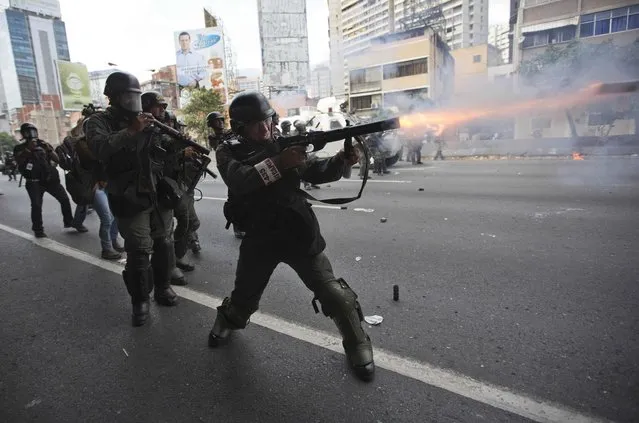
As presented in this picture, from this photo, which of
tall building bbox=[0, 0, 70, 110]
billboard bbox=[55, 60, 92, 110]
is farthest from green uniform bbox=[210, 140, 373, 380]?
tall building bbox=[0, 0, 70, 110]

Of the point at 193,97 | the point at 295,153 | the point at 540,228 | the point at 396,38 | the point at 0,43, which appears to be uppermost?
the point at 0,43

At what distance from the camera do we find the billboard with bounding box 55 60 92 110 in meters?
50.4

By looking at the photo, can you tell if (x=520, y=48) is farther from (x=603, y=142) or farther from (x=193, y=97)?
(x=193, y=97)

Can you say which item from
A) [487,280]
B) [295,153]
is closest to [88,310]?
[295,153]

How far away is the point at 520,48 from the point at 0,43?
110777 mm

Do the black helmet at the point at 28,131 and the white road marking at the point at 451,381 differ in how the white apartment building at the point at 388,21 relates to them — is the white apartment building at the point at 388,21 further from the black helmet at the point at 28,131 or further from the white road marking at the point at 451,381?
the white road marking at the point at 451,381

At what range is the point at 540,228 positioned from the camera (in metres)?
5.57

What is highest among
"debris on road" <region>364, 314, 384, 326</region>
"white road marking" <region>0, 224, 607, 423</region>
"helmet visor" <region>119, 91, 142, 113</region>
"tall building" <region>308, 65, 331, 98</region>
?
"tall building" <region>308, 65, 331, 98</region>

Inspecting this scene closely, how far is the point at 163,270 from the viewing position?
11.7 feet

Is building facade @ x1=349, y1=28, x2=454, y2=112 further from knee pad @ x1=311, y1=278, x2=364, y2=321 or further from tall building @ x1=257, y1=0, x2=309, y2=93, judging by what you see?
knee pad @ x1=311, y1=278, x2=364, y2=321

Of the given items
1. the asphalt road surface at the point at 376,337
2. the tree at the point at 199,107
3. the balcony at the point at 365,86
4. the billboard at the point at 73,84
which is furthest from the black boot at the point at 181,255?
the billboard at the point at 73,84

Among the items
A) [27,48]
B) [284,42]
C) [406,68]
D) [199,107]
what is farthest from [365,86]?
[27,48]

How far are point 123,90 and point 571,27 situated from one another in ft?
86.8

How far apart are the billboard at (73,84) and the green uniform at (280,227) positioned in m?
57.3
